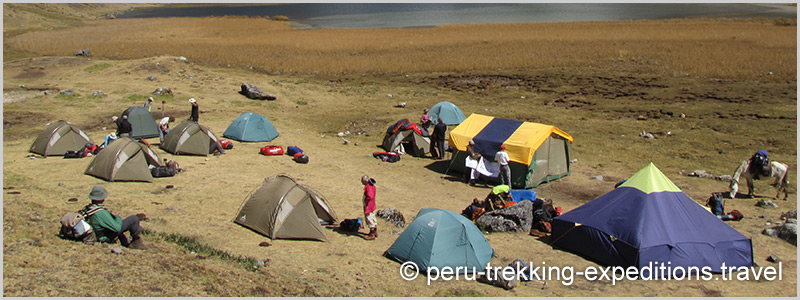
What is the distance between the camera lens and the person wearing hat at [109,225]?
461 inches

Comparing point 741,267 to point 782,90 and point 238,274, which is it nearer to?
point 238,274

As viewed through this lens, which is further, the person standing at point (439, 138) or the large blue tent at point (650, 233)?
the person standing at point (439, 138)

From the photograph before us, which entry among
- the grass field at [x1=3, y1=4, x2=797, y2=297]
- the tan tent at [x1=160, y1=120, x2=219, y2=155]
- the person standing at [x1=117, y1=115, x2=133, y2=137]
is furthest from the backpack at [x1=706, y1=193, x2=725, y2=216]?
the person standing at [x1=117, y1=115, x2=133, y2=137]

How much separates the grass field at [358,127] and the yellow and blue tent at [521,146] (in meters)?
0.54

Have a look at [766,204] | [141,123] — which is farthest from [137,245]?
[766,204]

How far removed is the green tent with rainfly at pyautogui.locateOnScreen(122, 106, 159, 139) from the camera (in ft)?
75.1

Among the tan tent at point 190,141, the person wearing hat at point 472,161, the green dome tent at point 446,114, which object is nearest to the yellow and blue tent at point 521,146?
the person wearing hat at point 472,161

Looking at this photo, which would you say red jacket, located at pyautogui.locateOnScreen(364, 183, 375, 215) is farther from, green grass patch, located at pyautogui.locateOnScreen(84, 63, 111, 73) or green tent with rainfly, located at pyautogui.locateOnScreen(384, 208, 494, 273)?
green grass patch, located at pyautogui.locateOnScreen(84, 63, 111, 73)

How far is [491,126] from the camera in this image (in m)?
19.9

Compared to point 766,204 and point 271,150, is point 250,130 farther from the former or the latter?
point 766,204

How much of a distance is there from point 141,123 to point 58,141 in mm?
3451

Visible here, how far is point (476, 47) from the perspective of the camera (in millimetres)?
47531

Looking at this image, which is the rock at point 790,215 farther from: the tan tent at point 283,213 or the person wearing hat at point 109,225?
the person wearing hat at point 109,225

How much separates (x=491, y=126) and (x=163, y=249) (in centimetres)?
1100
